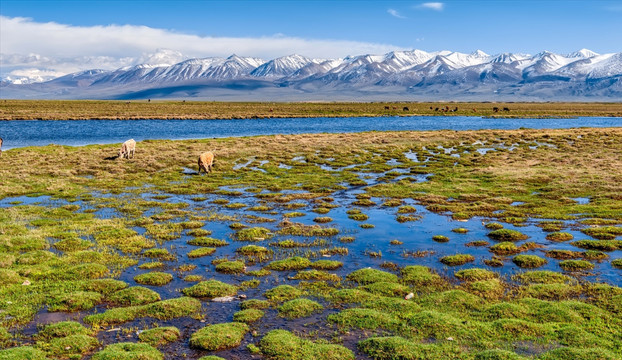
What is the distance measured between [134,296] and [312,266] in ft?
22.7

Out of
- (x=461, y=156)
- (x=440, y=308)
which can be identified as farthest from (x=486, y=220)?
(x=461, y=156)

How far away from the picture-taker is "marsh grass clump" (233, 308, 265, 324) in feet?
47.1

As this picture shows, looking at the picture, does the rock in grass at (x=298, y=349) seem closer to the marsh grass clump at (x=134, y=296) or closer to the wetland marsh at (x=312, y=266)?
the wetland marsh at (x=312, y=266)

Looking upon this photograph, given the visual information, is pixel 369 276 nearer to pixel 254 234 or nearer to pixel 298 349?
pixel 298 349

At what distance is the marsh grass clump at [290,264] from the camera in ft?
62.5

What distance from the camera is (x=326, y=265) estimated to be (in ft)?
62.6

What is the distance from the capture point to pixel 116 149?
202 ft

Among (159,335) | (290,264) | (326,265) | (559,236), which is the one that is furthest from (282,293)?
(559,236)

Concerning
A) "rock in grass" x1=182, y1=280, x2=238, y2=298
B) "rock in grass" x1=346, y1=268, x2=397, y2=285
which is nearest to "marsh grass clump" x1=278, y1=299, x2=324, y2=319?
"rock in grass" x1=182, y1=280, x2=238, y2=298

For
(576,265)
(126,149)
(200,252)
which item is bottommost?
(200,252)

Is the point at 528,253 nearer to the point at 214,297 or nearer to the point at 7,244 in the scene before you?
the point at 214,297

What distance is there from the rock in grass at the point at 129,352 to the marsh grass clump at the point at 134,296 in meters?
3.12

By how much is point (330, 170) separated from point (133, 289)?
3241 centimetres

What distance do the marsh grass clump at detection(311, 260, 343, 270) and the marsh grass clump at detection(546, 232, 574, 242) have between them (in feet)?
36.5
